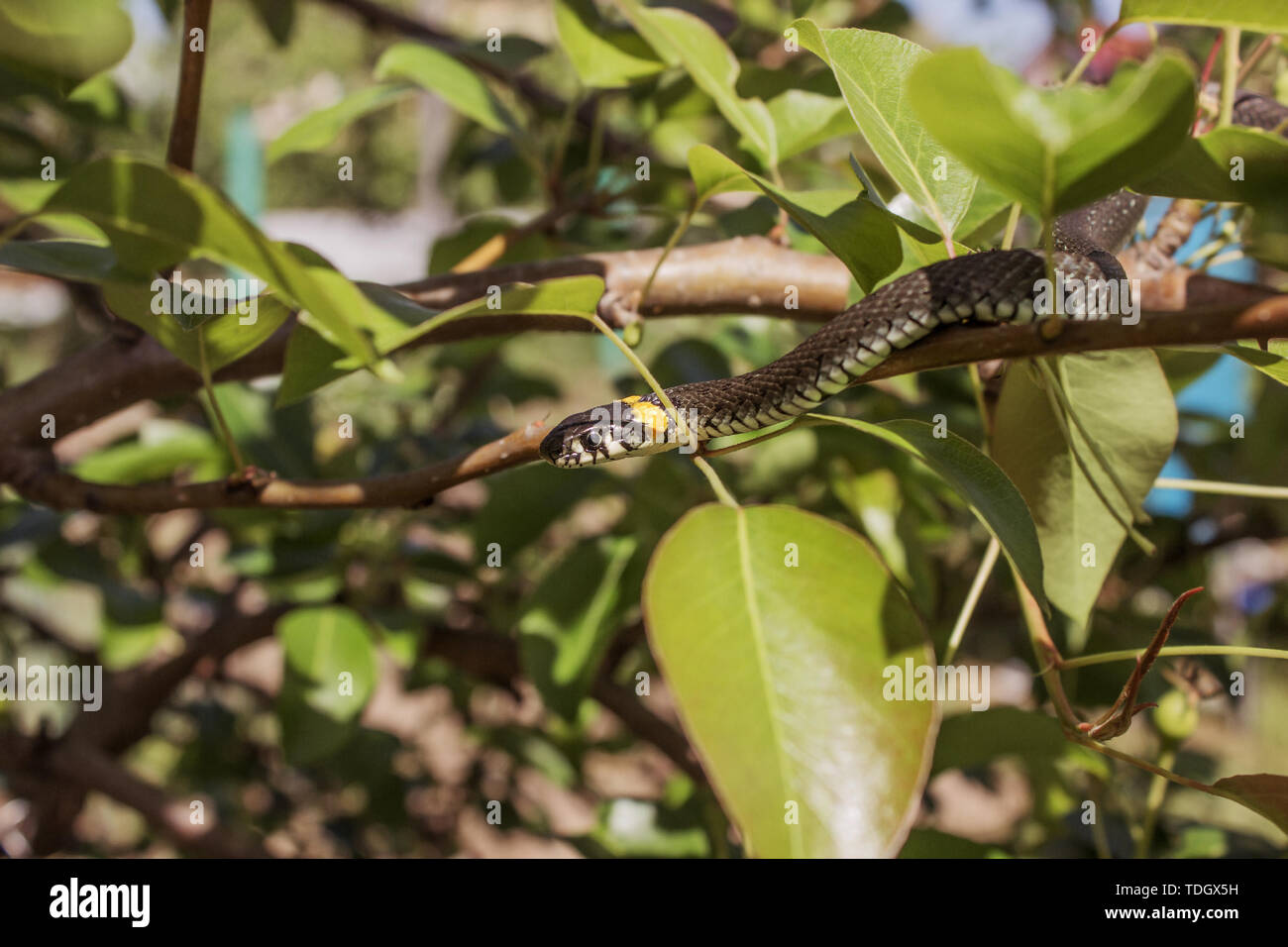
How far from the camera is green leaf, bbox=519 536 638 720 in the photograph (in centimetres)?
156

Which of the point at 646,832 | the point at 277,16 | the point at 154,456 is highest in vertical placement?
the point at 277,16

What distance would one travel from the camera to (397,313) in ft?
2.46

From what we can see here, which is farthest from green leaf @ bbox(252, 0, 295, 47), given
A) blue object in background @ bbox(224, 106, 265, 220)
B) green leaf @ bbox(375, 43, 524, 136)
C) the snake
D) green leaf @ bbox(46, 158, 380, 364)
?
blue object in background @ bbox(224, 106, 265, 220)

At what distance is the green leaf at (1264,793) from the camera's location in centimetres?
84

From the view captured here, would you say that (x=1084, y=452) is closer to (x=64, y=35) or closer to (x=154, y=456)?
Result: (x=64, y=35)

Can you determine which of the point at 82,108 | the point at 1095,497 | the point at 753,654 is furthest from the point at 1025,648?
the point at 82,108

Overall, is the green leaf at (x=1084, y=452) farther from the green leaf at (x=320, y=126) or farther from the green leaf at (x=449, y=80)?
the green leaf at (x=320, y=126)

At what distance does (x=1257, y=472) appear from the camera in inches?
82.9

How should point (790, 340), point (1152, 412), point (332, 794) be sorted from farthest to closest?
point (332, 794)
point (790, 340)
point (1152, 412)

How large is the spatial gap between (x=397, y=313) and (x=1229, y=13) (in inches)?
27.0

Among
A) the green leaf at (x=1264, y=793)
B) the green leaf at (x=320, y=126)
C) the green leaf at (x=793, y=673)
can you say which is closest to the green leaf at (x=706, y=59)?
the green leaf at (x=793, y=673)

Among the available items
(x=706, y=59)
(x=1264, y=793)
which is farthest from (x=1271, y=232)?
(x=706, y=59)
